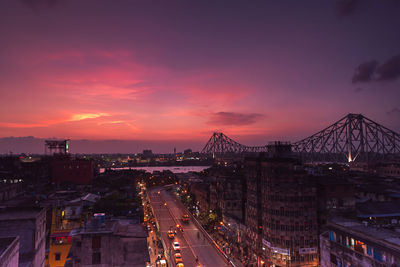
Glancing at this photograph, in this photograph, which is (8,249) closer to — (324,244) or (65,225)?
(65,225)

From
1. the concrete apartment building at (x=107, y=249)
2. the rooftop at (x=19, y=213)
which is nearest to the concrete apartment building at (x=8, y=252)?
the concrete apartment building at (x=107, y=249)

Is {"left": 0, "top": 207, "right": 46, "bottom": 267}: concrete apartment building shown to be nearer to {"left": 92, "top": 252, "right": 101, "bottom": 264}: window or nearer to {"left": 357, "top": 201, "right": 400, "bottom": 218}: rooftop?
{"left": 92, "top": 252, "right": 101, "bottom": 264}: window

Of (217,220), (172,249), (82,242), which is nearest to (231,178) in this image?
(217,220)

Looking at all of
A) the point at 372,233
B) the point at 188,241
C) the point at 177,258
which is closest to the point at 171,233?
the point at 188,241

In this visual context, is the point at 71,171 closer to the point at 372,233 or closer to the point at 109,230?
the point at 109,230

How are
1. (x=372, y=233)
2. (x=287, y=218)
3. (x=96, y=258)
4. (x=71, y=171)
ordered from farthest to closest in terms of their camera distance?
(x=71, y=171), (x=287, y=218), (x=372, y=233), (x=96, y=258)
